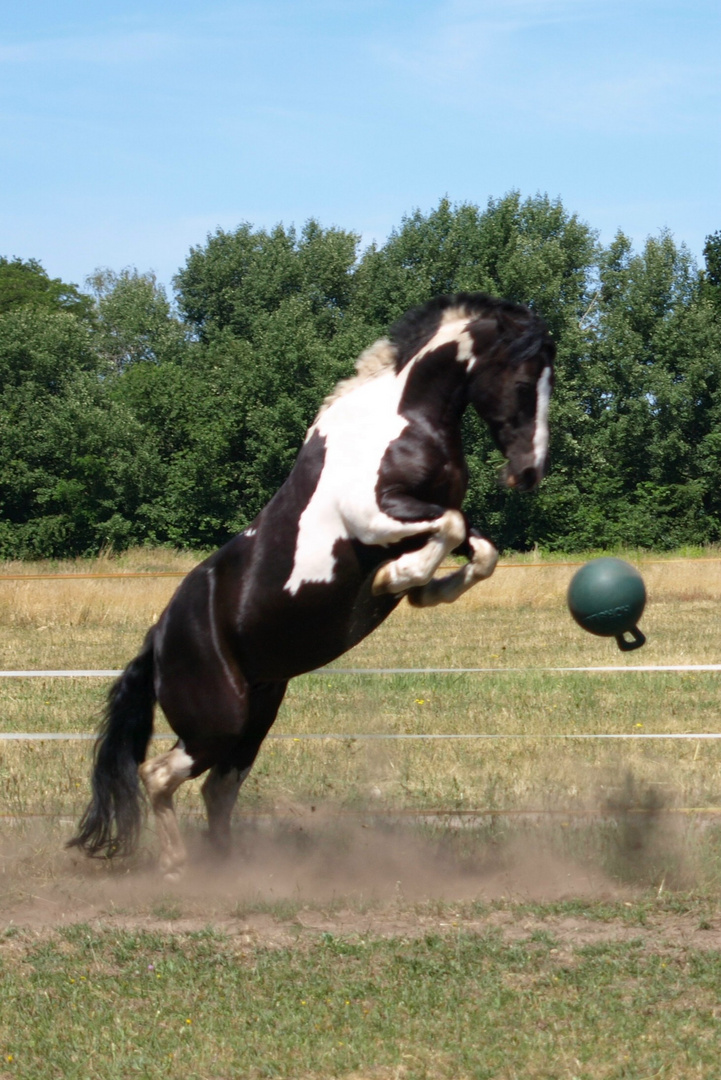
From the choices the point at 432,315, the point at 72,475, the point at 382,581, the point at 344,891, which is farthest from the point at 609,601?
the point at 72,475

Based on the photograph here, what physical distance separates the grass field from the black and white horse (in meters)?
0.69

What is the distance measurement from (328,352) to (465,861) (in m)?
31.3

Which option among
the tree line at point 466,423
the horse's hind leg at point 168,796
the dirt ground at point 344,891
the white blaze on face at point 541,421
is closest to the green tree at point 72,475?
the tree line at point 466,423

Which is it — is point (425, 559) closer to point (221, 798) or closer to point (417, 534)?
point (417, 534)

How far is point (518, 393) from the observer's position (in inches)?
194

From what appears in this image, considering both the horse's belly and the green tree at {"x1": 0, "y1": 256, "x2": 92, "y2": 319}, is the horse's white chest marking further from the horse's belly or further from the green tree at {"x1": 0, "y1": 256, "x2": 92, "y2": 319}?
the green tree at {"x1": 0, "y1": 256, "x2": 92, "y2": 319}

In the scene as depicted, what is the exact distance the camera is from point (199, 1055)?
144 inches

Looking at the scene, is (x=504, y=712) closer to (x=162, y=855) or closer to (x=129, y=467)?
(x=162, y=855)

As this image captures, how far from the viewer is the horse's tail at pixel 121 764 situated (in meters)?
5.83

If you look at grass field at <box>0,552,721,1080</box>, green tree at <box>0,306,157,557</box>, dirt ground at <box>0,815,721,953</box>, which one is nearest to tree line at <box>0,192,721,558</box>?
green tree at <box>0,306,157,557</box>

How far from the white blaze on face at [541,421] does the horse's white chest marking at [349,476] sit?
1.81 ft

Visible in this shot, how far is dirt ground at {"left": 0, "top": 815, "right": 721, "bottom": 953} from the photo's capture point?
197 inches

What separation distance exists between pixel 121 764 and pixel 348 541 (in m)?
1.80

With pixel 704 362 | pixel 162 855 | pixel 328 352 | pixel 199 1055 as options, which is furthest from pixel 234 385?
pixel 199 1055
